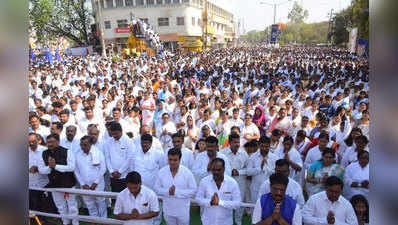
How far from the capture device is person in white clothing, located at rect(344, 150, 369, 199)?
3.66m

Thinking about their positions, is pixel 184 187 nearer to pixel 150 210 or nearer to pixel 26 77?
pixel 150 210

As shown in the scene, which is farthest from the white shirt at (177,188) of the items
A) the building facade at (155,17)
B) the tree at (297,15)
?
the tree at (297,15)

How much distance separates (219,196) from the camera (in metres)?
3.43

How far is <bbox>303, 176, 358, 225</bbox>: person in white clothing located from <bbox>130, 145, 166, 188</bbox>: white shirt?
85.8 inches

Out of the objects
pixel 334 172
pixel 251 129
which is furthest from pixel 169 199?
pixel 251 129

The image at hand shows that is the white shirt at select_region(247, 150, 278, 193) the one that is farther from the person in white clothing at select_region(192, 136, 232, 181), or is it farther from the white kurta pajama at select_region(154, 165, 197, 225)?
the white kurta pajama at select_region(154, 165, 197, 225)

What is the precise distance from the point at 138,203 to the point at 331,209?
2016mm

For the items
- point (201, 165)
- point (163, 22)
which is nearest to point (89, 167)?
point (201, 165)

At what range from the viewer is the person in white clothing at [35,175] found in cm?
420

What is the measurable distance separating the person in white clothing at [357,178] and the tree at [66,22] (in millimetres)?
39227

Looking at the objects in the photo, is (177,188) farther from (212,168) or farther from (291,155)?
(291,155)

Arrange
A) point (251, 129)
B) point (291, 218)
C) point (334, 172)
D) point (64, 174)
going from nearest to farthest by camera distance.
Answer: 1. point (291, 218)
2. point (334, 172)
3. point (64, 174)
4. point (251, 129)

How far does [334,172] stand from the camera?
3.90 meters
